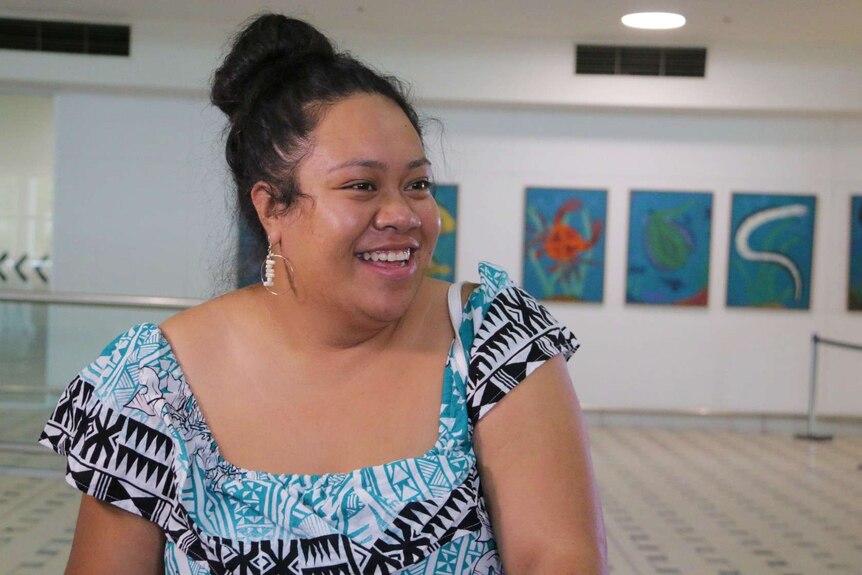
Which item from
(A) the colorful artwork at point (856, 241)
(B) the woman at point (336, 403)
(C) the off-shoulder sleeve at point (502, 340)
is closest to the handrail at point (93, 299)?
(B) the woman at point (336, 403)

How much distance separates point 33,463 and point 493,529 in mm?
5711

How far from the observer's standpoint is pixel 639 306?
9.53m

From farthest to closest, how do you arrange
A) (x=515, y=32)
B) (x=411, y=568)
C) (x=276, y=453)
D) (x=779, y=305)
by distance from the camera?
(x=779, y=305) → (x=515, y=32) → (x=276, y=453) → (x=411, y=568)

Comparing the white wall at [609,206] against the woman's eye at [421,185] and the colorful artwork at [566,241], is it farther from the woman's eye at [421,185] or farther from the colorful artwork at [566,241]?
the woman's eye at [421,185]

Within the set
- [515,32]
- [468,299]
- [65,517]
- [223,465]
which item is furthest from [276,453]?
[515,32]

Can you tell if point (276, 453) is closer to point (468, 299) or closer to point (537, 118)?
point (468, 299)

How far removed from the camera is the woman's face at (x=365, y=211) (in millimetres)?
1612

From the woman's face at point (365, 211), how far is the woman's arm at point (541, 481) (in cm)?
25

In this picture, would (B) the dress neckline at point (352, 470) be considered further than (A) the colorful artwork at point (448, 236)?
No

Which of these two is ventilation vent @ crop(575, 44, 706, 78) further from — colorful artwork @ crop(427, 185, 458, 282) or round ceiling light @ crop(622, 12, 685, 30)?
colorful artwork @ crop(427, 185, 458, 282)

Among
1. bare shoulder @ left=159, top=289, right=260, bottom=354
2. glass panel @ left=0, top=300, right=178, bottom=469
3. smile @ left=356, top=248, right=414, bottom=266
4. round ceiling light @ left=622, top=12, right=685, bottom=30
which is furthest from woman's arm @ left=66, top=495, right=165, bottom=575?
round ceiling light @ left=622, top=12, right=685, bottom=30

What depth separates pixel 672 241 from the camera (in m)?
9.44

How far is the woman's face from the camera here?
161 cm

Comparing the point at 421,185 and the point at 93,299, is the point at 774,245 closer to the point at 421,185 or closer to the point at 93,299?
the point at 93,299
